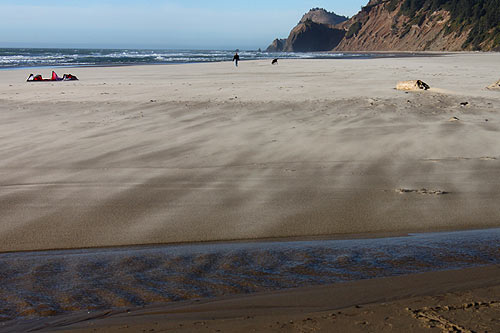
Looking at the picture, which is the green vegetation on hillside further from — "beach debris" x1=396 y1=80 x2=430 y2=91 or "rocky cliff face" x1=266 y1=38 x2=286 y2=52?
"rocky cliff face" x1=266 y1=38 x2=286 y2=52

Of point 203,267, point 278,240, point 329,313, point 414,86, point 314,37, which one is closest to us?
point 329,313

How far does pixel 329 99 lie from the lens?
1091 cm


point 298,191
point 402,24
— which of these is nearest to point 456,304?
point 298,191

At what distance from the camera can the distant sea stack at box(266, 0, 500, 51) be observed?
65.6 m

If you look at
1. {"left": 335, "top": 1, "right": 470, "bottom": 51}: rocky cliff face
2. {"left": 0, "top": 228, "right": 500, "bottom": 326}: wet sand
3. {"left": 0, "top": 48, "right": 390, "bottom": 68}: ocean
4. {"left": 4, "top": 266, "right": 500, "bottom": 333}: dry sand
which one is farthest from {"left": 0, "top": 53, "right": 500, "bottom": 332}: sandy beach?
{"left": 335, "top": 1, "right": 470, "bottom": 51}: rocky cliff face

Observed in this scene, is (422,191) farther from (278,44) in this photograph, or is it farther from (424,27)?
(278,44)

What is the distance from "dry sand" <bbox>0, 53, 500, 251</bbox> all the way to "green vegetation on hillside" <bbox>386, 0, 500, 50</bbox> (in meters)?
58.8

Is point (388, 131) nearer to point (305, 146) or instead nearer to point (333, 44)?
point (305, 146)

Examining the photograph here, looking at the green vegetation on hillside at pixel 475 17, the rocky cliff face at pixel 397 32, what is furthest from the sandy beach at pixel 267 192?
the rocky cliff face at pixel 397 32

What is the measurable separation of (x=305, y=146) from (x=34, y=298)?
14.5 feet

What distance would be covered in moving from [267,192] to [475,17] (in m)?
74.2

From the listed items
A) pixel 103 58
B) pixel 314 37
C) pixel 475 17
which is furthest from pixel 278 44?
pixel 103 58

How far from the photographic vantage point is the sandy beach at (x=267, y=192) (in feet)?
8.29

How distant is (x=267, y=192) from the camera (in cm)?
486
